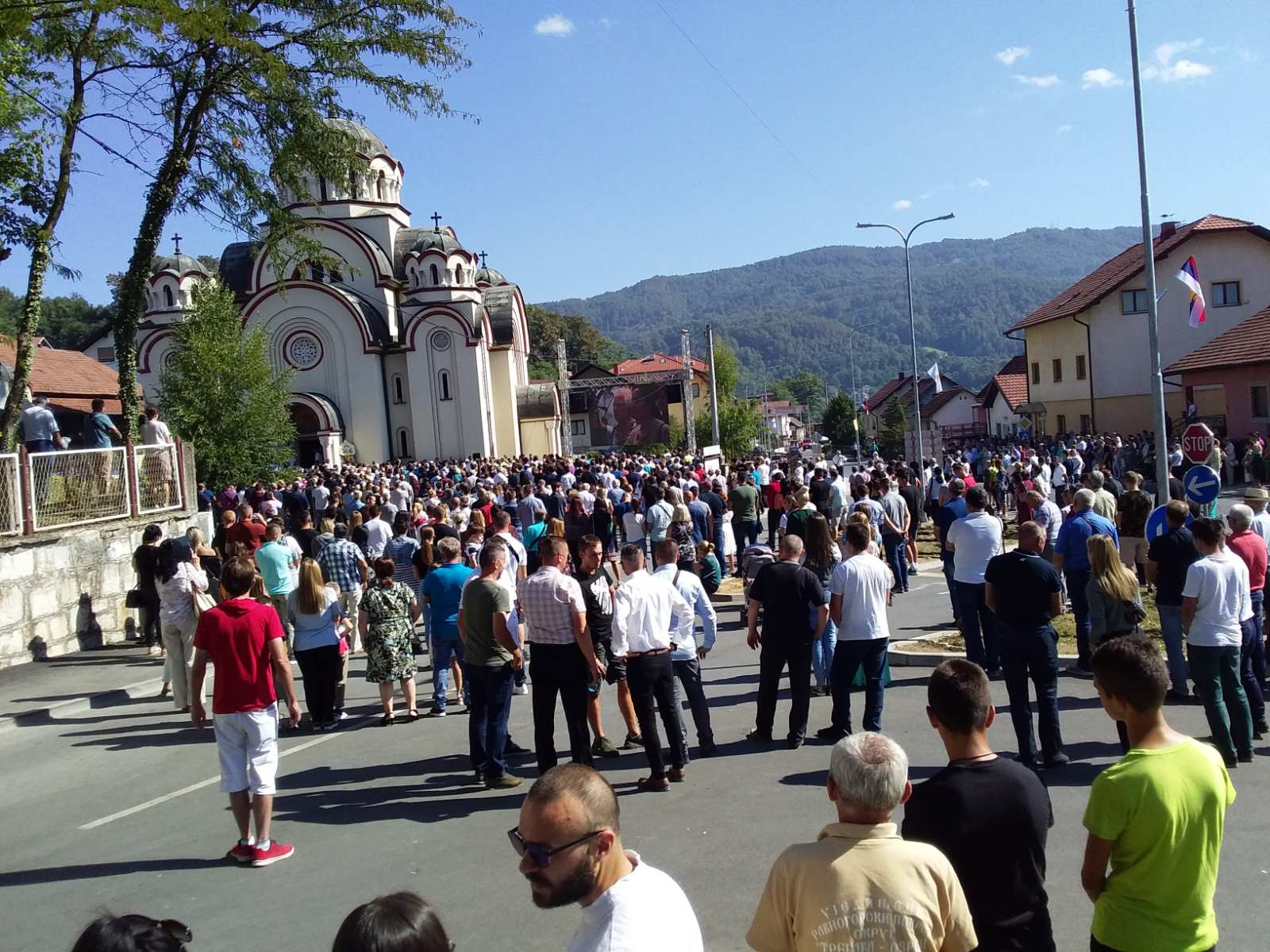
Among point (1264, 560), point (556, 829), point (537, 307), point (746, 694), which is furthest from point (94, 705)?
point (537, 307)

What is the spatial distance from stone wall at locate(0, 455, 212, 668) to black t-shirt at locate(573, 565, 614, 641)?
8.55 metres

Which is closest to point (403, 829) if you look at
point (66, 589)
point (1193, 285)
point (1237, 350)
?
point (66, 589)

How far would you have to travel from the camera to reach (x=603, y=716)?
916 centimetres

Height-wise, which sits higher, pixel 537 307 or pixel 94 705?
pixel 537 307

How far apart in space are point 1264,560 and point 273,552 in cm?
924

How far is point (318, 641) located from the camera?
9.30 metres

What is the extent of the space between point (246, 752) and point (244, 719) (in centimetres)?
21

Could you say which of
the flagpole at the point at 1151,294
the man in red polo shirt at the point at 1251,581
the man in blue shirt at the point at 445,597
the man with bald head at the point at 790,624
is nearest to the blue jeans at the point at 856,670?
the man with bald head at the point at 790,624

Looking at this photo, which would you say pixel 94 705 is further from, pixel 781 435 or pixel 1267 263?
pixel 781 435

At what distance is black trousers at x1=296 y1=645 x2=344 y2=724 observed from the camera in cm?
934

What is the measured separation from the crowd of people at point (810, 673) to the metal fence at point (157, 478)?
3.80 feet

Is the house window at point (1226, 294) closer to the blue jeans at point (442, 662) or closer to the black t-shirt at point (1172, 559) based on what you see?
the black t-shirt at point (1172, 559)

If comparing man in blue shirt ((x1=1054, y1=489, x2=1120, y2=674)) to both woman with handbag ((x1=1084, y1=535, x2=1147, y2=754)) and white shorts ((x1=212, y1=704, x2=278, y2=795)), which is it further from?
white shorts ((x1=212, y1=704, x2=278, y2=795))

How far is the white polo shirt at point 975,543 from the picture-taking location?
9258mm
